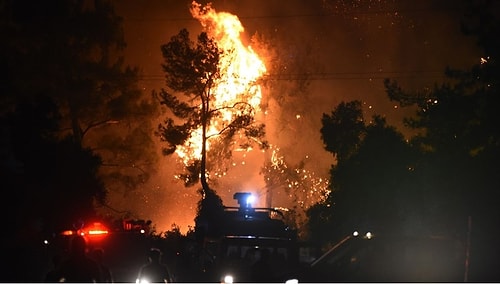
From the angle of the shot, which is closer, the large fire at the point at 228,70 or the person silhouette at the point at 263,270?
the person silhouette at the point at 263,270

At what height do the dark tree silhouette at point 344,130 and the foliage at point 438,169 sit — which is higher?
the dark tree silhouette at point 344,130

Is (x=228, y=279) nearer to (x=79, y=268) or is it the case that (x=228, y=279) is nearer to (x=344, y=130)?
(x=79, y=268)

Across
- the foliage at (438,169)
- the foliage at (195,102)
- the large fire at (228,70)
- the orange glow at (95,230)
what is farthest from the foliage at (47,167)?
the large fire at (228,70)

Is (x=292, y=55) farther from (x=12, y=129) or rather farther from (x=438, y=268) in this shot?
(x=438, y=268)

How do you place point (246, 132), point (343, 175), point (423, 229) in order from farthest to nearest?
1. point (246, 132)
2. point (343, 175)
3. point (423, 229)

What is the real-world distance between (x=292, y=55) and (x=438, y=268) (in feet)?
170

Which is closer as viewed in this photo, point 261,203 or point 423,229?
point 423,229

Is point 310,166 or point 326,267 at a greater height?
point 310,166

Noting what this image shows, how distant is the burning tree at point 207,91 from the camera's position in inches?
1747

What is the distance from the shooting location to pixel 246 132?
47.6 m

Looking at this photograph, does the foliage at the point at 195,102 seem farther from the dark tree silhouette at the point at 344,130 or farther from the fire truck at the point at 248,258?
the fire truck at the point at 248,258

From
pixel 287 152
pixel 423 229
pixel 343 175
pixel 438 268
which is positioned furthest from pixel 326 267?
pixel 287 152

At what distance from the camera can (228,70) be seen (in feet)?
153

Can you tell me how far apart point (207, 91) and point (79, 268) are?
35.1m
